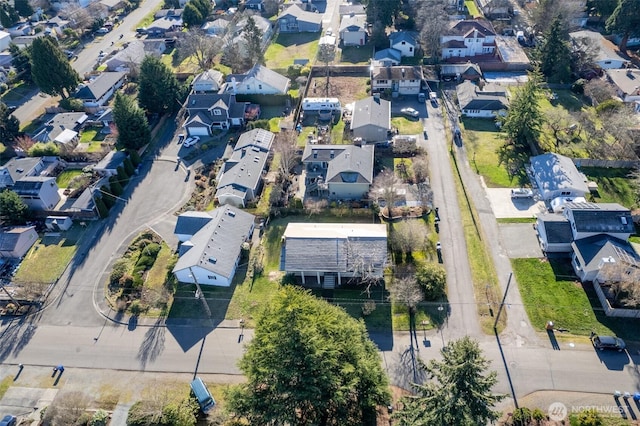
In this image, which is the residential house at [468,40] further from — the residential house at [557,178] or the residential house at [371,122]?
the residential house at [557,178]

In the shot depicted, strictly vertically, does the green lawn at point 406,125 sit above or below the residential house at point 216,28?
below

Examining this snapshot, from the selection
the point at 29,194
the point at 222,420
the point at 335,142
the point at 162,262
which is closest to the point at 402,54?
the point at 335,142

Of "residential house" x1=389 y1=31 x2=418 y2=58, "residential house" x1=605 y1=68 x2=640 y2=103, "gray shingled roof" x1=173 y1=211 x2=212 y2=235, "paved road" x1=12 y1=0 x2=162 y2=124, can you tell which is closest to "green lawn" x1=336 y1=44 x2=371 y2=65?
"residential house" x1=389 y1=31 x2=418 y2=58

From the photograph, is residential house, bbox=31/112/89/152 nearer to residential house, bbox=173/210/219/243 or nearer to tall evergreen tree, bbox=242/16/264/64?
residential house, bbox=173/210/219/243

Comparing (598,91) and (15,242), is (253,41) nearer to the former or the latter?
(15,242)

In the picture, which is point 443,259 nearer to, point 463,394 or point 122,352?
point 463,394

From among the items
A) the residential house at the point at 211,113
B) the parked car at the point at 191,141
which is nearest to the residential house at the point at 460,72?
the residential house at the point at 211,113
